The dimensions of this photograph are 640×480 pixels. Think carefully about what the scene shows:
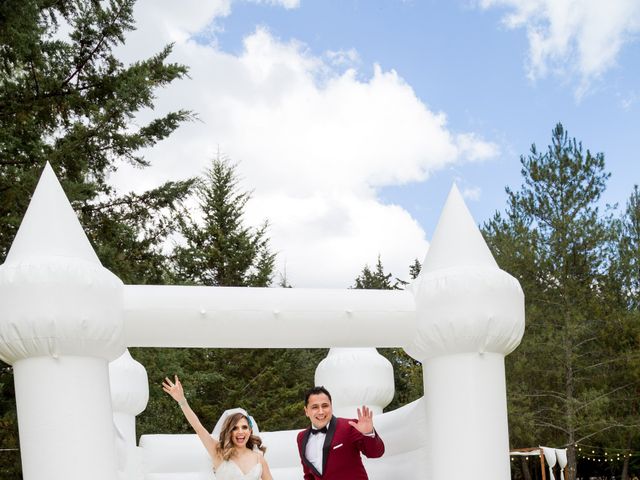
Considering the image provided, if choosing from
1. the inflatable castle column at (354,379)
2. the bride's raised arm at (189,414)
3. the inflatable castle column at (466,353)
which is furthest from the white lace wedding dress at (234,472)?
the inflatable castle column at (354,379)

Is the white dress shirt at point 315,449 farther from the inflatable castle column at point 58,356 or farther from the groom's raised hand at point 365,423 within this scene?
the inflatable castle column at point 58,356

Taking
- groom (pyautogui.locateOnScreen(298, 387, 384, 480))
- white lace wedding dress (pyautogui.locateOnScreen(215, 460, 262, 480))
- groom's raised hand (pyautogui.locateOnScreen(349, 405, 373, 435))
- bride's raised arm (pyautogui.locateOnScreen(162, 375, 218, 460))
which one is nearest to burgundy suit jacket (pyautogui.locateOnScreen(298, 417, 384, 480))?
groom (pyautogui.locateOnScreen(298, 387, 384, 480))

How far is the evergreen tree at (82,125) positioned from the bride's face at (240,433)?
5.48m

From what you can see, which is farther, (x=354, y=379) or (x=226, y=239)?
(x=226, y=239)

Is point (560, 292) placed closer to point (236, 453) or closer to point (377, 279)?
point (377, 279)

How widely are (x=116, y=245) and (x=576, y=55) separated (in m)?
7.95

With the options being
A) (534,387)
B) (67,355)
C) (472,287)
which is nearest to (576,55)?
(534,387)

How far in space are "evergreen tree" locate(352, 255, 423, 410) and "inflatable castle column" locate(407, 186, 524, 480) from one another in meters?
9.93

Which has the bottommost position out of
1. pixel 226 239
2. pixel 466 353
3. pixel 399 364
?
pixel 399 364

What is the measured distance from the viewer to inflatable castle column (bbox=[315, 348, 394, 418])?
5465 mm

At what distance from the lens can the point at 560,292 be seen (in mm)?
15039

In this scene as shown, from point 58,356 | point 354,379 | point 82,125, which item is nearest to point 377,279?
point 82,125

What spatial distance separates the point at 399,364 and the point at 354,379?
14143 mm

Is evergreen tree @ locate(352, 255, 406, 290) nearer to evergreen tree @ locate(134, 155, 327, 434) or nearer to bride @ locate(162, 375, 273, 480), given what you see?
evergreen tree @ locate(134, 155, 327, 434)
